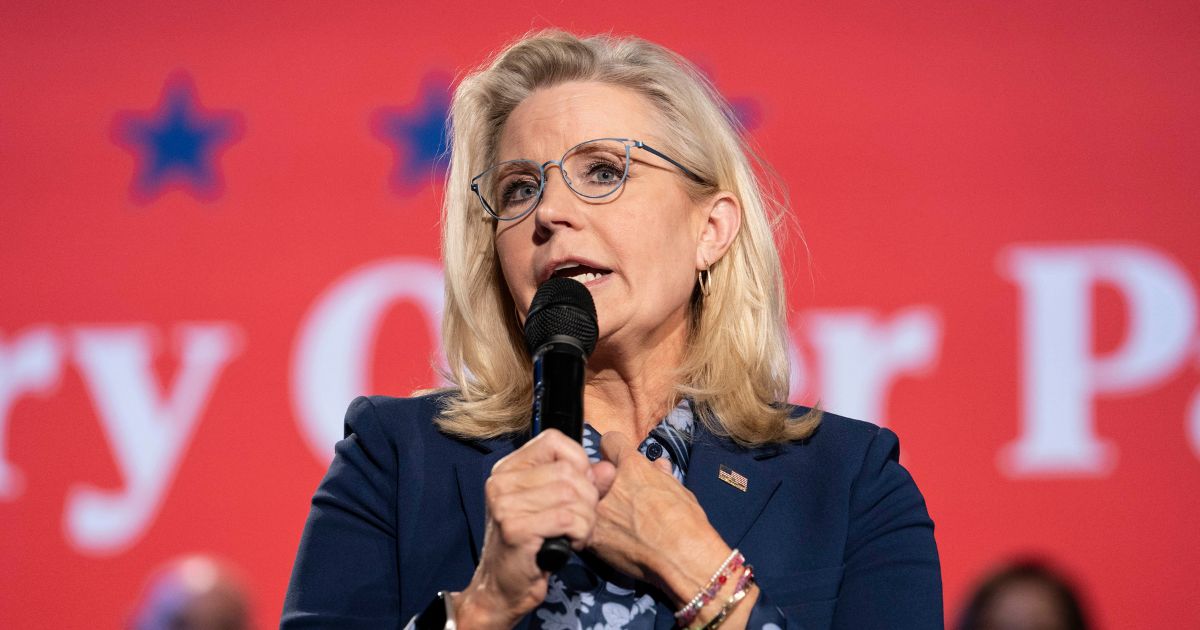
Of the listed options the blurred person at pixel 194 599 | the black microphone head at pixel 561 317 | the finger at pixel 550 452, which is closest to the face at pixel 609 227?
the black microphone head at pixel 561 317

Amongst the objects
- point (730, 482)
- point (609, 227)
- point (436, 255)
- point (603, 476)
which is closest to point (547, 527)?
point (603, 476)

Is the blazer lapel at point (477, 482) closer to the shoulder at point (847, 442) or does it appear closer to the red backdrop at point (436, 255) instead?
the shoulder at point (847, 442)

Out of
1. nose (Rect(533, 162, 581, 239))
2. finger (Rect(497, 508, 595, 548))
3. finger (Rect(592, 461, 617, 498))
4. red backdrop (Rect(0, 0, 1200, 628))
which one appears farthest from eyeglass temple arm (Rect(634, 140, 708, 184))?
red backdrop (Rect(0, 0, 1200, 628))

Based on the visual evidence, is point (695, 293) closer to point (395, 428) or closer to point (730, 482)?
point (730, 482)

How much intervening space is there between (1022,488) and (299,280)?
86.6 inches

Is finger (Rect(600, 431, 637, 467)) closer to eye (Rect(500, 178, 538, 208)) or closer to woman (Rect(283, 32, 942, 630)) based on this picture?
woman (Rect(283, 32, 942, 630))

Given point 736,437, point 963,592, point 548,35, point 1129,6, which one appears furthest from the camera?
point 1129,6

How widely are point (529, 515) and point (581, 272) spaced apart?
0.64 metres

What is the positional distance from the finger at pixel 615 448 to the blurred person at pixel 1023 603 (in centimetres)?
185

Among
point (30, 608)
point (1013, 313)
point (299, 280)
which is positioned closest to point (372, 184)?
point (299, 280)

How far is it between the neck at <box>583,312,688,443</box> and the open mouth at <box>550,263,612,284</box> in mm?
139

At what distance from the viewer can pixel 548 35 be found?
2.13m

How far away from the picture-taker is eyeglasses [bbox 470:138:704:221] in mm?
1870

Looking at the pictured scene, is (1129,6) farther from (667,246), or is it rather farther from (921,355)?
(667,246)
